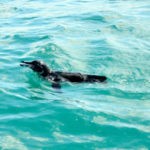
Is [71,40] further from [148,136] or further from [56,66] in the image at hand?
[148,136]

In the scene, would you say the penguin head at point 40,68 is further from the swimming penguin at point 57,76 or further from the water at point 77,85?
the water at point 77,85

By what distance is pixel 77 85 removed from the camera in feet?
32.9

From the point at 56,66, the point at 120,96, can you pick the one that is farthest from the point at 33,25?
the point at 120,96

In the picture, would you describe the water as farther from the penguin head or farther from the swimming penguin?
the penguin head

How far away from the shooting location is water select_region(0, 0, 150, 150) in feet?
25.5

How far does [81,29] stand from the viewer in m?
15.4

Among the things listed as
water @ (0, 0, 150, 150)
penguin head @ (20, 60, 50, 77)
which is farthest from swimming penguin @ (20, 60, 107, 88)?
water @ (0, 0, 150, 150)

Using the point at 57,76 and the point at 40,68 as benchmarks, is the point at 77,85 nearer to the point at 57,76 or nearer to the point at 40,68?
the point at 57,76

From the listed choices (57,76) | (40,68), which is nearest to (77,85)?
(57,76)

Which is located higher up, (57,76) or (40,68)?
(40,68)

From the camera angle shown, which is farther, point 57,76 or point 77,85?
point 77,85

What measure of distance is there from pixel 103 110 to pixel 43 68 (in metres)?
1.94

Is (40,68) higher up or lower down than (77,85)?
higher up

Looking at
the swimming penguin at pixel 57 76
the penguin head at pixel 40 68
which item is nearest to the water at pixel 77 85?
the swimming penguin at pixel 57 76
